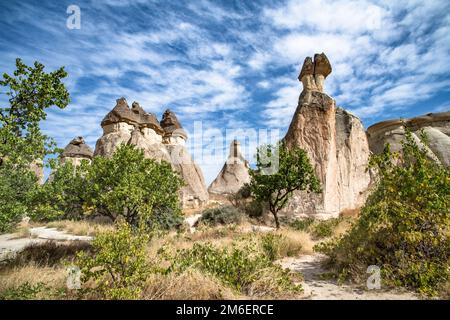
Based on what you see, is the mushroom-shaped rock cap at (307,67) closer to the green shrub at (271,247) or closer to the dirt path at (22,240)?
the green shrub at (271,247)

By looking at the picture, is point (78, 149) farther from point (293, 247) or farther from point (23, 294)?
point (23, 294)

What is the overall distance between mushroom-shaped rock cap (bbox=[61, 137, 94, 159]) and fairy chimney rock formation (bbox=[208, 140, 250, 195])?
59.3 feet

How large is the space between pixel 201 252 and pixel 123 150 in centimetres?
532

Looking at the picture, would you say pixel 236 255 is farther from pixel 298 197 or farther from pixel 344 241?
pixel 298 197

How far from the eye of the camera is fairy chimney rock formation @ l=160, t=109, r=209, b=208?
28.5 metres

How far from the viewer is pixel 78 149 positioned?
33.8 metres

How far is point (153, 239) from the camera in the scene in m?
9.93

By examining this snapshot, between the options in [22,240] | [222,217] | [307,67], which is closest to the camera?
[22,240]

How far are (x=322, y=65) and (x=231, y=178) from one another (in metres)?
22.8

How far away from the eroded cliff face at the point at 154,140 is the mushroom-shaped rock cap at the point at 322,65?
1524cm

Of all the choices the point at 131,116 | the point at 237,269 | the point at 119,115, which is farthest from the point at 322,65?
the point at 237,269

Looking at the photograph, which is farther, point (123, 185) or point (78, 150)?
point (78, 150)

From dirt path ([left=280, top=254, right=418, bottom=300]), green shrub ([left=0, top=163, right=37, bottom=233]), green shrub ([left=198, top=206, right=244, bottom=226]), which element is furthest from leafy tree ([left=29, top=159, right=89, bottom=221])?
green shrub ([left=198, top=206, right=244, bottom=226])
